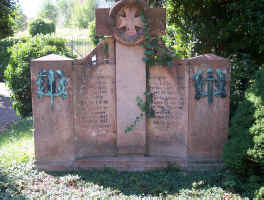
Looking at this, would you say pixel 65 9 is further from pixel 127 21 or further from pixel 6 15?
pixel 127 21

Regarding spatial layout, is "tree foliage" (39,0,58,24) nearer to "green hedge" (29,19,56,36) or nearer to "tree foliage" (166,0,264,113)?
"green hedge" (29,19,56,36)

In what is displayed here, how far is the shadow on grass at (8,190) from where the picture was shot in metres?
4.13

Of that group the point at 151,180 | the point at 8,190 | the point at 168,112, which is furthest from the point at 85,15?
the point at 8,190

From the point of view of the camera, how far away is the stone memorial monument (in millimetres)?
4945

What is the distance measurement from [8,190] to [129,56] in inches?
Answer: 106

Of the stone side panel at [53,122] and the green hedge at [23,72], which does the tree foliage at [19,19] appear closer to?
the green hedge at [23,72]

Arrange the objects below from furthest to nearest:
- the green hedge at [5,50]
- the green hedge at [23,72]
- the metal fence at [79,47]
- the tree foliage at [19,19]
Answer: the metal fence at [79,47]
the green hedge at [5,50]
the tree foliage at [19,19]
the green hedge at [23,72]

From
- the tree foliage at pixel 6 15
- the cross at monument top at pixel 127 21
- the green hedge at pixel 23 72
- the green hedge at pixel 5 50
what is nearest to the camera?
the cross at monument top at pixel 127 21

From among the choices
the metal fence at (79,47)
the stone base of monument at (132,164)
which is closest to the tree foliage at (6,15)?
the metal fence at (79,47)

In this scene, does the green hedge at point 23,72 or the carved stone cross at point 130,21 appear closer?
the carved stone cross at point 130,21

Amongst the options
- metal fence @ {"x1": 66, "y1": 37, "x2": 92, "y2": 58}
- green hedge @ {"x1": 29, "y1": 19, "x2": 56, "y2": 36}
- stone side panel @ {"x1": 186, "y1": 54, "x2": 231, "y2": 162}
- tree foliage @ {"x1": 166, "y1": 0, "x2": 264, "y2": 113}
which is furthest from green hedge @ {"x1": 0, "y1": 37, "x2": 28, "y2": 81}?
stone side panel @ {"x1": 186, "y1": 54, "x2": 231, "y2": 162}

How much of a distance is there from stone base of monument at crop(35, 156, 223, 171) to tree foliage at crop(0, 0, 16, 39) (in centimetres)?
801

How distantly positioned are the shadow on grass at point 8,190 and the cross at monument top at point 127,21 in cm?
260

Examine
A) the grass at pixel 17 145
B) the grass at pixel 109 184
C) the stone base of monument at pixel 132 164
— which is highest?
the grass at pixel 17 145
